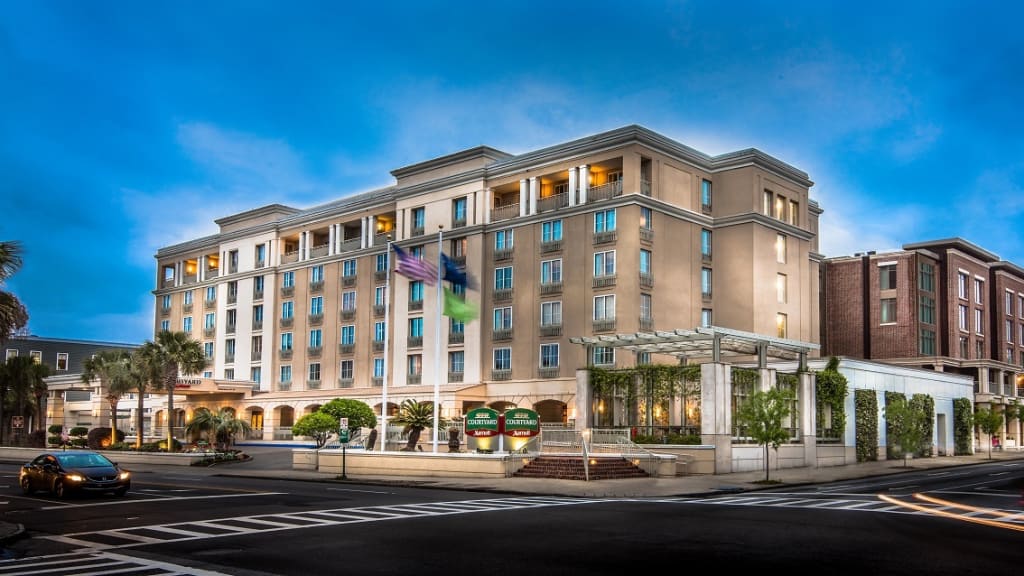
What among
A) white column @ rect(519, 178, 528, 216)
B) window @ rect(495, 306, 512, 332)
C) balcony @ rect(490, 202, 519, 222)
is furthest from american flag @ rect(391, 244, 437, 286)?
balcony @ rect(490, 202, 519, 222)

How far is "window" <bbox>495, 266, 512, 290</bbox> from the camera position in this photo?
2633 inches

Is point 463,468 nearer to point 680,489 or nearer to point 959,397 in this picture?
point 680,489

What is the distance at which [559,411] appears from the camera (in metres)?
63.5

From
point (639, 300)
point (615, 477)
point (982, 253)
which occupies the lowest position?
point (615, 477)

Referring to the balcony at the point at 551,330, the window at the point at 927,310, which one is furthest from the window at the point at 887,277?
the balcony at the point at 551,330

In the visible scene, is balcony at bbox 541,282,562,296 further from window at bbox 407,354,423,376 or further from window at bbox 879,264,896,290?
window at bbox 879,264,896,290

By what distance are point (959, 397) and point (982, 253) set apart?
25.1 m

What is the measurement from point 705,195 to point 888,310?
25363 mm

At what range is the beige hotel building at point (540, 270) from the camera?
61.8 m

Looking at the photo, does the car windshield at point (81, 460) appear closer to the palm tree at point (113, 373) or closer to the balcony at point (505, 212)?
the palm tree at point (113, 373)

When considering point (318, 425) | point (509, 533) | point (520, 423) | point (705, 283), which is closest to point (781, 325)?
point (705, 283)

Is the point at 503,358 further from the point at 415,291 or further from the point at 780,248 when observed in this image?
the point at 780,248

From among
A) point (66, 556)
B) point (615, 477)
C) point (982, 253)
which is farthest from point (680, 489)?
point (982, 253)

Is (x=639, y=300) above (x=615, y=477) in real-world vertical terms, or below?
above
